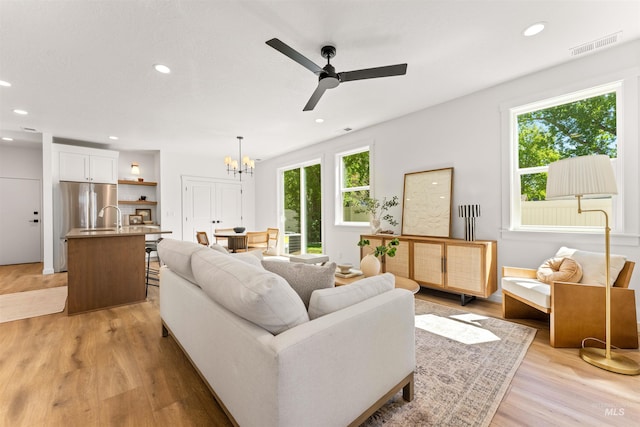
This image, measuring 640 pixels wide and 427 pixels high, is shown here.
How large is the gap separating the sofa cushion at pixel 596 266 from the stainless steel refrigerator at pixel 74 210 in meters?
7.44

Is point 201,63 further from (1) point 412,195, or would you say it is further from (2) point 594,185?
(2) point 594,185

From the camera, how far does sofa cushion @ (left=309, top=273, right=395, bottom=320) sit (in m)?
1.29

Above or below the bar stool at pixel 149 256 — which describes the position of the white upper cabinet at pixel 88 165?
above

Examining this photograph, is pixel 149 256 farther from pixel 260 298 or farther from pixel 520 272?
pixel 520 272

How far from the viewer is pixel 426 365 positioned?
198 centimetres

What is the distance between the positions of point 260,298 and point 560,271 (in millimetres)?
2776

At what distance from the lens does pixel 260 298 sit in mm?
1074

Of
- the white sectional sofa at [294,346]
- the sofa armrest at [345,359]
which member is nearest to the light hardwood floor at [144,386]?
the white sectional sofa at [294,346]

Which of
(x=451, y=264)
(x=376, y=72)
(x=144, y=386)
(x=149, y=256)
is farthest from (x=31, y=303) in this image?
(x=451, y=264)

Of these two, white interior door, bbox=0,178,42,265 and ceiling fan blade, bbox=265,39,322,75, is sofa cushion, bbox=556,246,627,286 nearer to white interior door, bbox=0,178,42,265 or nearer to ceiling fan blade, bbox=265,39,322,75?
ceiling fan blade, bbox=265,39,322,75

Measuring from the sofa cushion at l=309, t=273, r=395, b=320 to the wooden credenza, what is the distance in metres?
2.06

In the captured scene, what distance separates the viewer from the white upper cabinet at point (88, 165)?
5.29m

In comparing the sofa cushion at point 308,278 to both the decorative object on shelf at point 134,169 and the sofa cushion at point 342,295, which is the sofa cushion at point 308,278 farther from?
the decorative object on shelf at point 134,169

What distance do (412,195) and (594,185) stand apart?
2.33 meters
